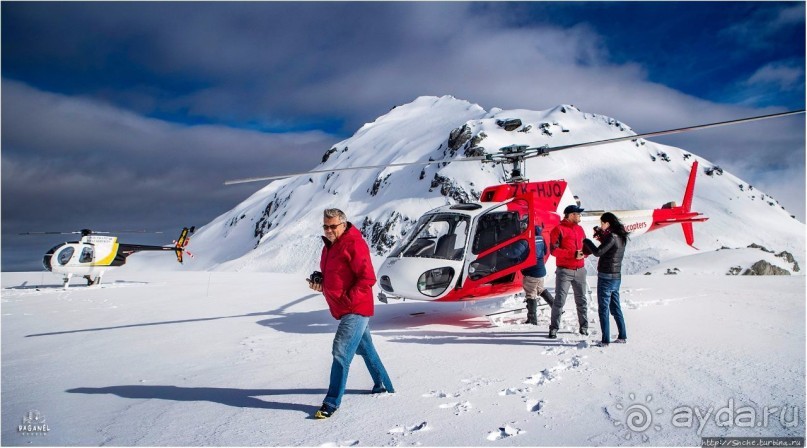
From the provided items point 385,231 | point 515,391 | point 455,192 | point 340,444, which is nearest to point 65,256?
point 340,444

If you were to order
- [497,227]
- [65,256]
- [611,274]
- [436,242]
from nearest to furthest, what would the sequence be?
[611,274], [497,227], [436,242], [65,256]

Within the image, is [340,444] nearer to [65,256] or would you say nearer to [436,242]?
[436,242]

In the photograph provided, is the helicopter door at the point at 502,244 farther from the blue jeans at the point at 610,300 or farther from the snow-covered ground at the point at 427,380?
the blue jeans at the point at 610,300

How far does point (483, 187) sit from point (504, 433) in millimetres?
85924

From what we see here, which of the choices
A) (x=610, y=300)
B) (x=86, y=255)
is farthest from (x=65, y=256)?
(x=610, y=300)

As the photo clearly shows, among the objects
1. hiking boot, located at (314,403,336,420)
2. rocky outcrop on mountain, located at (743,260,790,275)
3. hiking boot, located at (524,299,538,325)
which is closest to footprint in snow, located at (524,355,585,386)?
hiking boot, located at (314,403,336,420)

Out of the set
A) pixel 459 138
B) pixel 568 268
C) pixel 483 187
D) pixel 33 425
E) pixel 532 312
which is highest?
pixel 459 138

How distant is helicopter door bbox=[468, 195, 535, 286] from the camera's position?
7.54m

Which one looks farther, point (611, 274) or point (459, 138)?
point (459, 138)

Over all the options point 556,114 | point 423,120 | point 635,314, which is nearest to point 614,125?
point 556,114

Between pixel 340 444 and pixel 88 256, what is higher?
pixel 88 256

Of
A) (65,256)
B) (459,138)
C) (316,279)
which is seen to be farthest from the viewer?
(459,138)

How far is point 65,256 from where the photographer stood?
16.4 m

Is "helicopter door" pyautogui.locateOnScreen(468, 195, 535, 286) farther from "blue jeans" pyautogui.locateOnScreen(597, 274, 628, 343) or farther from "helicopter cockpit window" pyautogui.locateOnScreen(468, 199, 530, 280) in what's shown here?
"blue jeans" pyautogui.locateOnScreen(597, 274, 628, 343)
